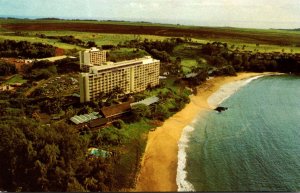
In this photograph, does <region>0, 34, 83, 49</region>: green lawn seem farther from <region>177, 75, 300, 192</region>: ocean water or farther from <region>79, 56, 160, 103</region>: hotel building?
<region>177, 75, 300, 192</region>: ocean water

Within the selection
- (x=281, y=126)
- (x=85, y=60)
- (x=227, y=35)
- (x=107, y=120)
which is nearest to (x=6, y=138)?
(x=107, y=120)

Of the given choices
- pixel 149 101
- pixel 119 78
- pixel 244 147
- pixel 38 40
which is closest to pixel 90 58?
pixel 119 78

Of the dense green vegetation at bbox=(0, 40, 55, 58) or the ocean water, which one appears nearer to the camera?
the ocean water

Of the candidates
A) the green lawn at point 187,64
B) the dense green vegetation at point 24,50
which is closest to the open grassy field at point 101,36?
the dense green vegetation at point 24,50

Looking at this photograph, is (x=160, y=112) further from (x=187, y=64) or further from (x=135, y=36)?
(x=135, y=36)

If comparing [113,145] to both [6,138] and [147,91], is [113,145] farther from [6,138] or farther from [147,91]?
[147,91]

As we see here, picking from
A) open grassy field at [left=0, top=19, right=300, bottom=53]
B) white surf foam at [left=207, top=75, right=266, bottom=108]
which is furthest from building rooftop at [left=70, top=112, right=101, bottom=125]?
open grassy field at [left=0, top=19, right=300, bottom=53]

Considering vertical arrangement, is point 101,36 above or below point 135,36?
below
